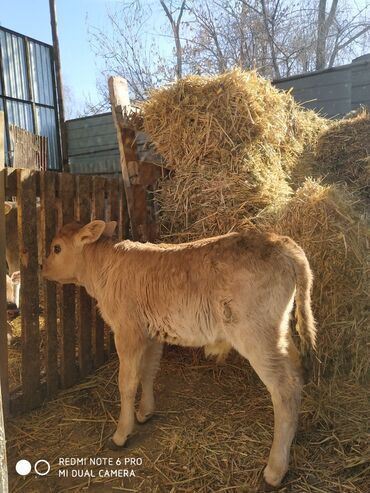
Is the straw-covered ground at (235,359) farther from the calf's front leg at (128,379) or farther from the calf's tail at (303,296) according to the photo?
the calf's tail at (303,296)

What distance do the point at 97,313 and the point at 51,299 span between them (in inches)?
28.3

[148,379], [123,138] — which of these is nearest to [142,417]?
[148,379]

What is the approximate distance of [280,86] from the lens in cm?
891

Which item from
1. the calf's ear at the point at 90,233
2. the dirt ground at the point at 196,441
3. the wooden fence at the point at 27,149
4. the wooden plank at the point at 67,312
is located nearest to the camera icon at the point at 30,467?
the dirt ground at the point at 196,441

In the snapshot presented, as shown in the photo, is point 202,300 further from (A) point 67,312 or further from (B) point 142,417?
(A) point 67,312

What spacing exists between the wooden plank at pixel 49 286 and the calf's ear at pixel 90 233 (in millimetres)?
404

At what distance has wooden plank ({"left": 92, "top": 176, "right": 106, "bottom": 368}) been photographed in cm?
460

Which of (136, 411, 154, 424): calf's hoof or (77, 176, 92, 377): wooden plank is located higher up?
(77, 176, 92, 377): wooden plank

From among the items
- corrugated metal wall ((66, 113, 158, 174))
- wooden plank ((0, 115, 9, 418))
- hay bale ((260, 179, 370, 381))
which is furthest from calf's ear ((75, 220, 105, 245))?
corrugated metal wall ((66, 113, 158, 174))

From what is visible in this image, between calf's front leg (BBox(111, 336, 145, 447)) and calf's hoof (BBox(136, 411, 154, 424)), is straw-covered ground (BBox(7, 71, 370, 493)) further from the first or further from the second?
calf's front leg (BBox(111, 336, 145, 447))

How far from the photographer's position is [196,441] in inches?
136

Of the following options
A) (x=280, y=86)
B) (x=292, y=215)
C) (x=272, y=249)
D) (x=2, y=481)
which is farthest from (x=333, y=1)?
(x=2, y=481)

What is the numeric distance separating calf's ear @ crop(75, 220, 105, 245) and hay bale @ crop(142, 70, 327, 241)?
1241 mm

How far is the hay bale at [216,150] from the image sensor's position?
15.2ft
